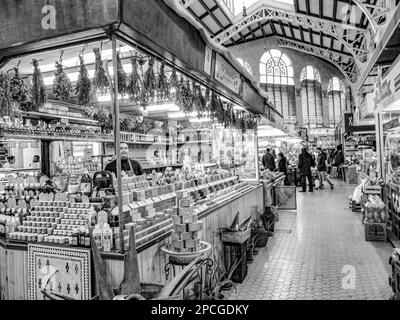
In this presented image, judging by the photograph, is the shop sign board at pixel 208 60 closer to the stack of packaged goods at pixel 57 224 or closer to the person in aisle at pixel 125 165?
the stack of packaged goods at pixel 57 224

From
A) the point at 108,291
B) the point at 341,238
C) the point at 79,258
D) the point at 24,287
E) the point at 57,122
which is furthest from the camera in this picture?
the point at 57,122

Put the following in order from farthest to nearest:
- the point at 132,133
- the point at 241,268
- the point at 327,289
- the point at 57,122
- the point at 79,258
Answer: the point at 132,133 < the point at 57,122 < the point at 241,268 < the point at 327,289 < the point at 79,258

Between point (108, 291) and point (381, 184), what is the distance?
621 cm

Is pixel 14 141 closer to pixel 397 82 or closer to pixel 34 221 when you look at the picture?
pixel 34 221

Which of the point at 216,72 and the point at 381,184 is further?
the point at 381,184

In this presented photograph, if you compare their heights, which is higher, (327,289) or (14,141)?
(14,141)

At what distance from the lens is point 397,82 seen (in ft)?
13.1

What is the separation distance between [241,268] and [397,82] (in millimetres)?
2938

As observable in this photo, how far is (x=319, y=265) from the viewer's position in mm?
4648

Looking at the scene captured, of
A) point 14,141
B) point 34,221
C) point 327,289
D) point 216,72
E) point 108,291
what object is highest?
point 216,72

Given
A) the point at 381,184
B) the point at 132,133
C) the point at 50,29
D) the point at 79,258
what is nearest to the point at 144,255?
the point at 79,258

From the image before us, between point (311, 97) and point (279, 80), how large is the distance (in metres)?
2.93

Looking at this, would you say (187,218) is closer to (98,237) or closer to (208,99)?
(98,237)

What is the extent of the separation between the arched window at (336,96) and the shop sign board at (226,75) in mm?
23660
